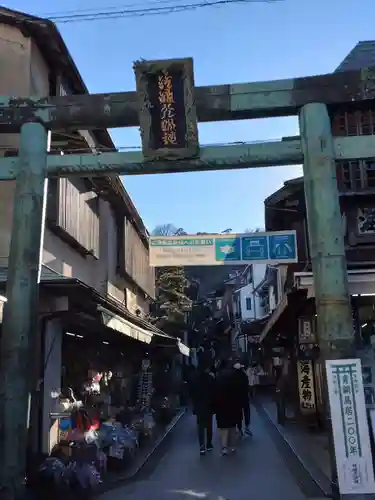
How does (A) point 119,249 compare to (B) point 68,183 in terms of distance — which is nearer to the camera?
(B) point 68,183

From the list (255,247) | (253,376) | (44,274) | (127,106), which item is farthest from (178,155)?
(253,376)

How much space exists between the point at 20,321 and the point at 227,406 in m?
6.17

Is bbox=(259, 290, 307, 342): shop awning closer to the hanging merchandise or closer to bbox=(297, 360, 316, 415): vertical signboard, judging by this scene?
bbox=(297, 360, 316, 415): vertical signboard

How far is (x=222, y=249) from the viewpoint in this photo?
14.0 m

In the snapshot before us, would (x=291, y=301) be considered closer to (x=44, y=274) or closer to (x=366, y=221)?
(x=366, y=221)

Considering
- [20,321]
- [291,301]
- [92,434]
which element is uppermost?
[291,301]

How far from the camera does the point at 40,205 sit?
10.1m

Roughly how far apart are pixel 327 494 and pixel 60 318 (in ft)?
20.7

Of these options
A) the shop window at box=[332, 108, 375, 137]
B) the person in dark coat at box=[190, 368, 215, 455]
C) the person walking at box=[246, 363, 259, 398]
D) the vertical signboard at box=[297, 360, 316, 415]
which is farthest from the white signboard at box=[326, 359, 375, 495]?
the person walking at box=[246, 363, 259, 398]

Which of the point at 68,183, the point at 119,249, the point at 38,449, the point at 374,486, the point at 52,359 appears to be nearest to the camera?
the point at 374,486

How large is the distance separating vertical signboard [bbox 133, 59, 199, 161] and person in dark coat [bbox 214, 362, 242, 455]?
625 centimetres

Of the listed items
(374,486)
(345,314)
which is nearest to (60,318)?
(345,314)

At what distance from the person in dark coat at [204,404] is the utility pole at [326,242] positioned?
516cm

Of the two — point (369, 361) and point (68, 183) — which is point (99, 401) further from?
point (369, 361)
